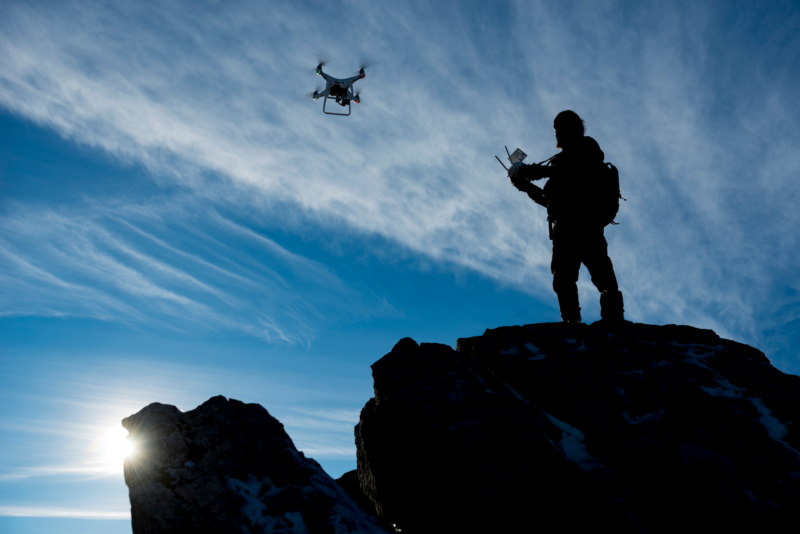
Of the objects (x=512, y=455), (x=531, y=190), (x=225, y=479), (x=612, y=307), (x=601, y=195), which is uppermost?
(x=531, y=190)

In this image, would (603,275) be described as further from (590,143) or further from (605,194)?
(590,143)

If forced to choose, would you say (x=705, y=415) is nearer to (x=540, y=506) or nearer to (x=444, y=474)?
(x=540, y=506)

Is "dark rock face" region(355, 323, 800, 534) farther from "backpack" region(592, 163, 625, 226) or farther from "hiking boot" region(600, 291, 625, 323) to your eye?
"backpack" region(592, 163, 625, 226)

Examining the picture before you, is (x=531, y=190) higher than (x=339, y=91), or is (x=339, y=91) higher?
(x=339, y=91)

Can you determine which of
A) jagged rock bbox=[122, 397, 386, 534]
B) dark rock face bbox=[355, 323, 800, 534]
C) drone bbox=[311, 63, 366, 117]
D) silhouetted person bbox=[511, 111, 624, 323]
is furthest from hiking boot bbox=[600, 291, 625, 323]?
drone bbox=[311, 63, 366, 117]

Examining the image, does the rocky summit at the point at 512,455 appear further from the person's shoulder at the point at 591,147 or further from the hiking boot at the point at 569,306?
the person's shoulder at the point at 591,147

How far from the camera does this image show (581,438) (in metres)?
4.92

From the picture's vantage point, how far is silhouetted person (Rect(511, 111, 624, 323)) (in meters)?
7.74

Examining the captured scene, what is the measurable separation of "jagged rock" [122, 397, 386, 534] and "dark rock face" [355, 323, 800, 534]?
95 centimetres

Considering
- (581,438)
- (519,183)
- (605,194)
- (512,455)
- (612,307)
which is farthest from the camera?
(519,183)

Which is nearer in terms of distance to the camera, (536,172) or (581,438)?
(581,438)

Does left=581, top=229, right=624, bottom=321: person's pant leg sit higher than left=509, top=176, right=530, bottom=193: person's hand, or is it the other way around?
left=509, top=176, right=530, bottom=193: person's hand

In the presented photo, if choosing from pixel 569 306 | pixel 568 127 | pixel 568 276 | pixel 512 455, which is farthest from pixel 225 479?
pixel 568 127

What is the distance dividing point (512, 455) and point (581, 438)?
Result: 3.55 feet
